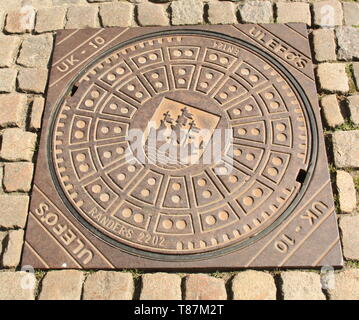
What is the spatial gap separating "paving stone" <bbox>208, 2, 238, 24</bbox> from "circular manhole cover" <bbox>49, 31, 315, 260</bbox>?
22cm

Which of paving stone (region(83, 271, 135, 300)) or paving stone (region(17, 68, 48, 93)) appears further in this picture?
paving stone (region(17, 68, 48, 93))

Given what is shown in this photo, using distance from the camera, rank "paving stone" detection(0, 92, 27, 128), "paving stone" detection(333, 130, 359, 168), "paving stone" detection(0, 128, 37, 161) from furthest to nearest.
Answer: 1. "paving stone" detection(0, 92, 27, 128)
2. "paving stone" detection(0, 128, 37, 161)
3. "paving stone" detection(333, 130, 359, 168)

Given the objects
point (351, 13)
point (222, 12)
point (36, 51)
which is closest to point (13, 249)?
point (36, 51)

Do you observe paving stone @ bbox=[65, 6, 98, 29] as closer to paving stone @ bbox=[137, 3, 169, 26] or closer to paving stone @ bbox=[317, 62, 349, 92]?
paving stone @ bbox=[137, 3, 169, 26]

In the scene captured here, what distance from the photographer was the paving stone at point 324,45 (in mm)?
3182

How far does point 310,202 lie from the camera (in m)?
2.58

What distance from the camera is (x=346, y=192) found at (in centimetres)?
264

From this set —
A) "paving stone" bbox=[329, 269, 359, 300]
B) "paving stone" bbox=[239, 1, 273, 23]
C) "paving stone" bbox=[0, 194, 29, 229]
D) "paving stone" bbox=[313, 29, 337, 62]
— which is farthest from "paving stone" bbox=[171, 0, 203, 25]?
"paving stone" bbox=[329, 269, 359, 300]

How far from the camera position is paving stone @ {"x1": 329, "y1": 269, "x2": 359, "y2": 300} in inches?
92.1

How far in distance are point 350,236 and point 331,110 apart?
87 centimetres

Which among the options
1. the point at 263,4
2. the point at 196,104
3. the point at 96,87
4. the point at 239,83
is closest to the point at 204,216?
the point at 196,104

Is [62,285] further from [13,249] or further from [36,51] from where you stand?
[36,51]

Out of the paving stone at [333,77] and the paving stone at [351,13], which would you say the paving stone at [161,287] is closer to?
the paving stone at [333,77]

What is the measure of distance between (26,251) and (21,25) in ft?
6.16
